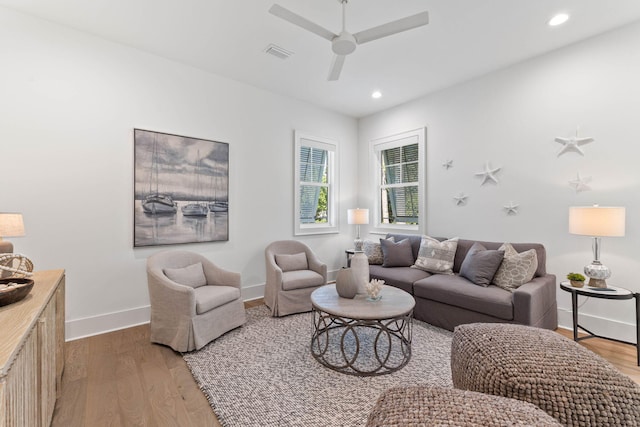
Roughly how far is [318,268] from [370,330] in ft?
3.60

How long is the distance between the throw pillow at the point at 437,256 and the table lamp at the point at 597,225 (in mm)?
1210

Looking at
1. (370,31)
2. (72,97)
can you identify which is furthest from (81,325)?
(370,31)

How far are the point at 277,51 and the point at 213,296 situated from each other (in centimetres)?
268

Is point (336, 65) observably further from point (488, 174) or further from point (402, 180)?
point (402, 180)

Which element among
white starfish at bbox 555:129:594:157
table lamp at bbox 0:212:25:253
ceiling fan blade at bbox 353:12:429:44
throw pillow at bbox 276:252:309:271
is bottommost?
throw pillow at bbox 276:252:309:271

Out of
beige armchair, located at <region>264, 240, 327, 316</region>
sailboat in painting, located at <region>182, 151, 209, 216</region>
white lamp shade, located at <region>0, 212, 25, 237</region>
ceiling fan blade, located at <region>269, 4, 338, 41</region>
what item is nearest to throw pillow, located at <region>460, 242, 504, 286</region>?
beige armchair, located at <region>264, 240, 327, 316</region>

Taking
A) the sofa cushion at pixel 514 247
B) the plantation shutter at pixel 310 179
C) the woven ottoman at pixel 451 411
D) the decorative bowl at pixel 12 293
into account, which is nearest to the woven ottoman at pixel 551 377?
the woven ottoman at pixel 451 411

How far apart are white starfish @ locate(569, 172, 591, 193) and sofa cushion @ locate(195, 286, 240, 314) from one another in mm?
3748

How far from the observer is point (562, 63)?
3072 millimetres

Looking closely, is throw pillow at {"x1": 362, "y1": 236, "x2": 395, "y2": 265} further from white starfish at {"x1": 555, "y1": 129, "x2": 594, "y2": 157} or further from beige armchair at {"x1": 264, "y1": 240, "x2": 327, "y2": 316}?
white starfish at {"x1": 555, "y1": 129, "x2": 594, "y2": 157}

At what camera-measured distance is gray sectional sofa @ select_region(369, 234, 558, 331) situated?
252 centimetres

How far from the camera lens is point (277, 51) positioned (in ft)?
10.2

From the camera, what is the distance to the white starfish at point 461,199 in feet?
12.8

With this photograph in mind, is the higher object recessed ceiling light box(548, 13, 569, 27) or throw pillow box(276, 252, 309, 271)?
recessed ceiling light box(548, 13, 569, 27)
